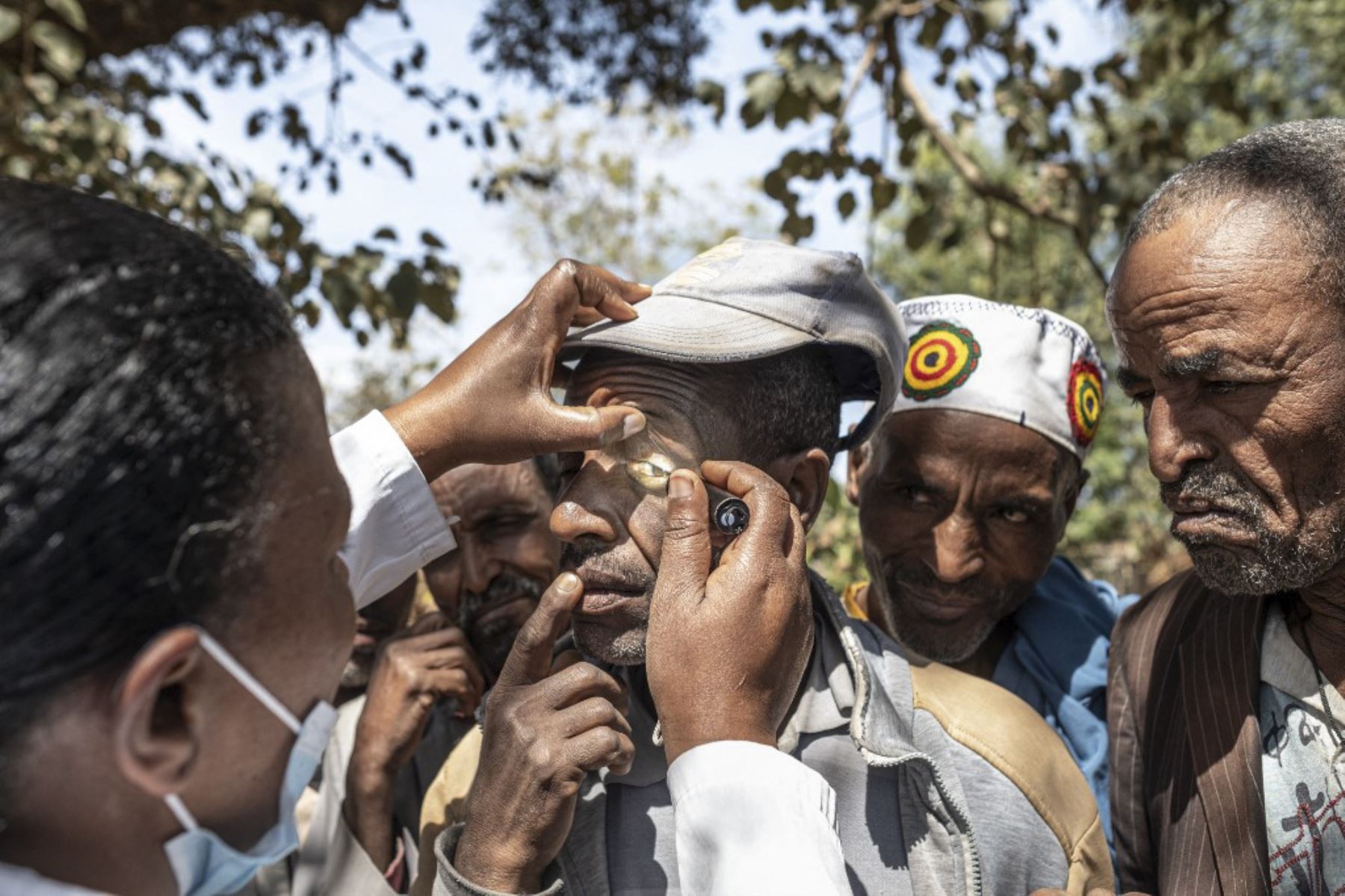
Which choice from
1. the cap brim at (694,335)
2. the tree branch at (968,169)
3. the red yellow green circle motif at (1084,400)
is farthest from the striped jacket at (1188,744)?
the tree branch at (968,169)

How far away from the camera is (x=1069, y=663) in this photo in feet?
10.4

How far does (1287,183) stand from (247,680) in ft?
6.59

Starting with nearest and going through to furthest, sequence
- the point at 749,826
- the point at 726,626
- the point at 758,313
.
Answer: the point at 749,826, the point at 726,626, the point at 758,313

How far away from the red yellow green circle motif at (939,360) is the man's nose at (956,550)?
345 mm

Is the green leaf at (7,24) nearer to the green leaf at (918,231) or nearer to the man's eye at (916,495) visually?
the man's eye at (916,495)

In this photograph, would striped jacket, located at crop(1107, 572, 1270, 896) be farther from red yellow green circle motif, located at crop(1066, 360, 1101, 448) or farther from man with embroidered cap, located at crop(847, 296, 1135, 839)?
red yellow green circle motif, located at crop(1066, 360, 1101, 448)

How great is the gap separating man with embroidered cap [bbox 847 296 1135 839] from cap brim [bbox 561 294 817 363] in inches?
34.6

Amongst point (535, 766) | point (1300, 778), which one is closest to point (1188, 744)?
point (1300, 778)

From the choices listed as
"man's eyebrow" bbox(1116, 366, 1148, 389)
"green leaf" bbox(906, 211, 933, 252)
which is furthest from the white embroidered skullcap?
"green leaf" bbox(906, 211, 933, 252)

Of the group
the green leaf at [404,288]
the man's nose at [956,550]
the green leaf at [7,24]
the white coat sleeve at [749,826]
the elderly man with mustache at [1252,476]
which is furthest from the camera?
the green leaf at [404,288]

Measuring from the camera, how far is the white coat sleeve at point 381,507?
2.39 meters

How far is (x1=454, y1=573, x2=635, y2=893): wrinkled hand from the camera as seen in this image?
6.68 feet

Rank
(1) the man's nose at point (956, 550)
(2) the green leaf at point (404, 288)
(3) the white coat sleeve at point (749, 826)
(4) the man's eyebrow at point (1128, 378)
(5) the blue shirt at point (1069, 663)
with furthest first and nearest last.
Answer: (2) the green leaf at point (404, 288) < (1) the man's nose at point (956, 550) < (5) the blue shirt at point (1069, 663) < (4) the man's eyebrow at point (1128, 378) < (3) the white coat sleeve at point (749, 826)

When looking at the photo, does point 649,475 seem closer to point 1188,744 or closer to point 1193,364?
point 1193,364
